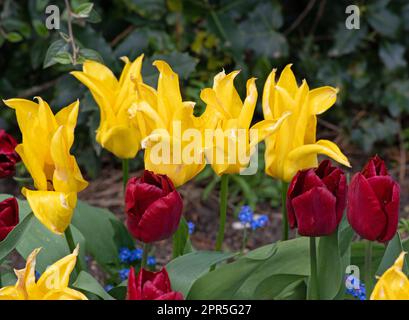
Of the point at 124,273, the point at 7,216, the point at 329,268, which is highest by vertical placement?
the point at 7,216

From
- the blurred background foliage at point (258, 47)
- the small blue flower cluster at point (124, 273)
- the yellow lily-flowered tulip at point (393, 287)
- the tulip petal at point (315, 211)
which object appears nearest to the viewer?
the yellow lily-flowered tulip at point (393, 287)

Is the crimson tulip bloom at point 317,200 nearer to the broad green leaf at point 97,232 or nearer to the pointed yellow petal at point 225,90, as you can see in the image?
the pointed yellow petal at point 225,90

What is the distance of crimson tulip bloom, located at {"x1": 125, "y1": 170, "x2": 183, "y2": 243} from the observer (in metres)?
1.48

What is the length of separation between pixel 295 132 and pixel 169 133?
220mm

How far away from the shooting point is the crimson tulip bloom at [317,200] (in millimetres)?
1450

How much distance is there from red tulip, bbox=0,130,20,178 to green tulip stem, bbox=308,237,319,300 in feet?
2.03

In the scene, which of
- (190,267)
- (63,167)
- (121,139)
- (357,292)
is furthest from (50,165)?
(357,292)

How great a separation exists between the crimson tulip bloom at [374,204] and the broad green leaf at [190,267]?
0.74 feet

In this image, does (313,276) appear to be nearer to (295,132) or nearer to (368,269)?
(368,269)

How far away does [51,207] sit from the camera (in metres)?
1.56

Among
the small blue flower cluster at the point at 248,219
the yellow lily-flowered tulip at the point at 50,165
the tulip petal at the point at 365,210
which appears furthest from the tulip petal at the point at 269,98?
the small blue flower cluster at the point at 248,219

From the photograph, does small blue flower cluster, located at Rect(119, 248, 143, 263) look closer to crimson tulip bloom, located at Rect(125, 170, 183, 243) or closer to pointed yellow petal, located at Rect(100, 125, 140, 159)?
pointed yellow petal, located at Rect(100, 125, 140, 159)
